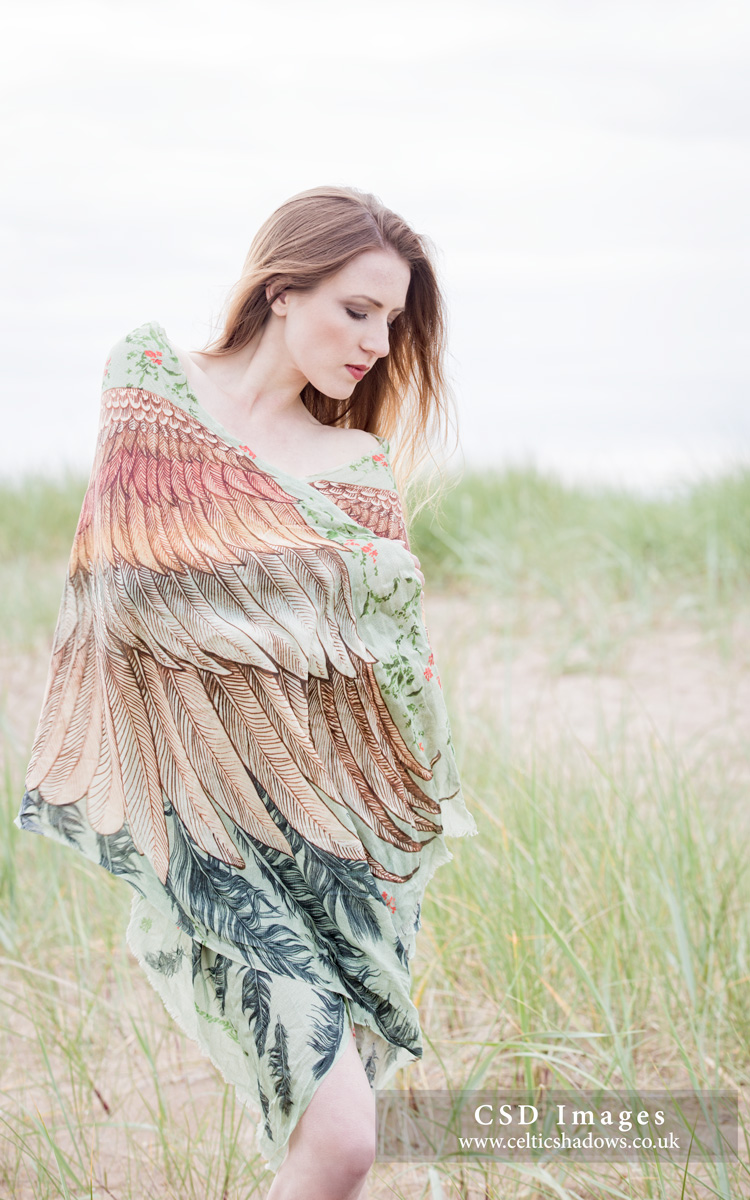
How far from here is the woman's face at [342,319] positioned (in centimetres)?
169

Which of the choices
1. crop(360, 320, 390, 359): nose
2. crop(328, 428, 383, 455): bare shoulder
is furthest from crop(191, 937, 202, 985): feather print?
crop(360, 320, 390, 359): nose

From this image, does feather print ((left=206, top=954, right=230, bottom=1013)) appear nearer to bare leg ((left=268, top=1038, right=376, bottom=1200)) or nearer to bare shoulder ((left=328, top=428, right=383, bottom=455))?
bare leg ((left=268, top=1038, right=376, bottom=1200))

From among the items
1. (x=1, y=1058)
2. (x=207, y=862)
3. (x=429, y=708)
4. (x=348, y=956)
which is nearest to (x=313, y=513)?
(x=429, y=708)

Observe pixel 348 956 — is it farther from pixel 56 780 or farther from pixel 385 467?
pixel 385 467

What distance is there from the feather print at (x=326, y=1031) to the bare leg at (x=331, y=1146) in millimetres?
18

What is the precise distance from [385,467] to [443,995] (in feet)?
5.05

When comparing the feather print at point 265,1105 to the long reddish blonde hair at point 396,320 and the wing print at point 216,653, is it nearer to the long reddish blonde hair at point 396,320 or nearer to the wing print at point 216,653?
the wing print at point 216,653

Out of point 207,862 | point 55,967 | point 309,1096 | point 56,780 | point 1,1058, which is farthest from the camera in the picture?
point 55,967

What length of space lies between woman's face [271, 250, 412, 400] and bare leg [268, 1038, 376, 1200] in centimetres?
111

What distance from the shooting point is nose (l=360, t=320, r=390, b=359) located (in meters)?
1.70

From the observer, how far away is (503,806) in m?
2.98

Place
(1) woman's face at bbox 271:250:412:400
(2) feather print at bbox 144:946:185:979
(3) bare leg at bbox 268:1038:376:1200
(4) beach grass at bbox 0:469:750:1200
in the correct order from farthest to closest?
(4) beach grass at bbox 0:469:750:1200 < (1) woman's face at bbox 271:250:412:400 < (2) feather print at bbox 144:946:185:979 < (3) bare leg at bbox 268:1038:376:1200

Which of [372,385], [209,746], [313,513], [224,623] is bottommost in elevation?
[209,746]

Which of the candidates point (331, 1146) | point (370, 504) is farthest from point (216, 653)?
point (331, 1146)
